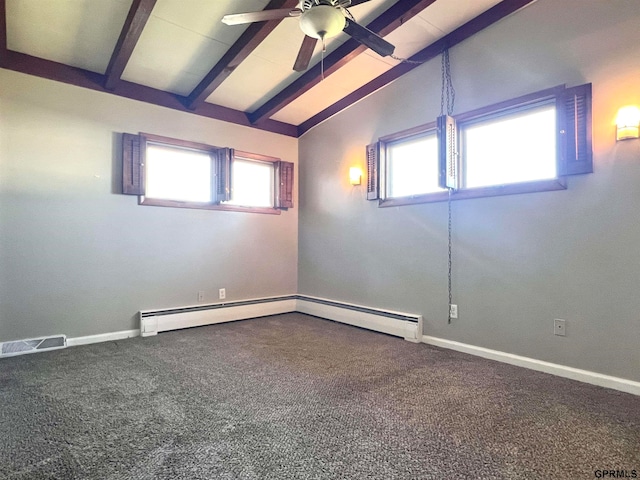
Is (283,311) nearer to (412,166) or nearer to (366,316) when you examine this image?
(366,316)

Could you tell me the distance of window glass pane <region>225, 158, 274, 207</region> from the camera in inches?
186

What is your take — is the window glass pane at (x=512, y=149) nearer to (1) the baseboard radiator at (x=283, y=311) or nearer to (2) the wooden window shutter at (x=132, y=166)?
(1) the baseboard radiator at (x=283, y=311)

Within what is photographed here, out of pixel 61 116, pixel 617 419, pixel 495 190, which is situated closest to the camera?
pixel 617 419

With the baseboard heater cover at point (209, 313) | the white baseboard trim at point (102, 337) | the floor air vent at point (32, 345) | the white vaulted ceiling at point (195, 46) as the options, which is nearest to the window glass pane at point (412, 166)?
the white vaulted ceiling at point (195, 46)

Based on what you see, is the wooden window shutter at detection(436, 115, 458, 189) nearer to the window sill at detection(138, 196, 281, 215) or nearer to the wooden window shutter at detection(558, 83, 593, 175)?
the wooden window shutter at detection(558, 83, 593, 175)

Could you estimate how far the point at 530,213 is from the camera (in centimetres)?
290

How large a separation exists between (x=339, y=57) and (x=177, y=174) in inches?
90.1

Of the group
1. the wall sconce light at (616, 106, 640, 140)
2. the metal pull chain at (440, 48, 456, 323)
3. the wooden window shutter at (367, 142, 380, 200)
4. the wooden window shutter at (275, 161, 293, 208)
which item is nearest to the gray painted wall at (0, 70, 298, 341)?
the wooden window shutter at (275, 161, 293, 208)

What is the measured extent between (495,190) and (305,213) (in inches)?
106

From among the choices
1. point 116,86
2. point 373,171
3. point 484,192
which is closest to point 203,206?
point 116,86

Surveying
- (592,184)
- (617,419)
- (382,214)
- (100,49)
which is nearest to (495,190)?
(592,184)

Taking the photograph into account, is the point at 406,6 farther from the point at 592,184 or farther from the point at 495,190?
the point at 592,184

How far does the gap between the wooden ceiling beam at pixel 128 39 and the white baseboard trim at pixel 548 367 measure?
149 inches

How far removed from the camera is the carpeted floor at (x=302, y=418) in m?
1.56
